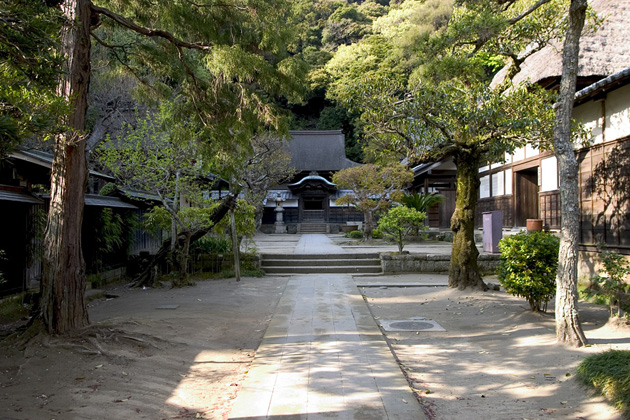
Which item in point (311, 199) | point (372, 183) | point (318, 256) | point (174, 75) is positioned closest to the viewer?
point (174, 75)

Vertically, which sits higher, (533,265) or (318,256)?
(533,265)

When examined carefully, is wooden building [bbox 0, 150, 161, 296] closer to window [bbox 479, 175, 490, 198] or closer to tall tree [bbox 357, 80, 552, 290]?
tall tree [bbox 357, 80, 552, 290]

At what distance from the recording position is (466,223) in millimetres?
9258

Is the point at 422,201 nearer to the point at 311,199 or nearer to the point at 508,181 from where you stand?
the point at 508,181

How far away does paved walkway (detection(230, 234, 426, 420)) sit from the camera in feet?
12.4

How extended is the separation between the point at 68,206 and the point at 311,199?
27517mm

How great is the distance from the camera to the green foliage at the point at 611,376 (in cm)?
363

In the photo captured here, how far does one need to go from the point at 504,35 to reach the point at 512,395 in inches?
258

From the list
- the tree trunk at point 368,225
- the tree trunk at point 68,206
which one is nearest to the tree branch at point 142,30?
the tree trunk at point 68,206

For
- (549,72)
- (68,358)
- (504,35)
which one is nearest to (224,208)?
(68,358)

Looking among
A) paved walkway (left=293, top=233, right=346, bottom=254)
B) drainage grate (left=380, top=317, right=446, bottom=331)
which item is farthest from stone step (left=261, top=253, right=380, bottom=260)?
drainage grate (left=380, top=317, right=446, bottom=331)

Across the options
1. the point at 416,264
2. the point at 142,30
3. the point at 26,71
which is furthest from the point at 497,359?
the point at 416,264

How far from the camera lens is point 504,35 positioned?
812cm

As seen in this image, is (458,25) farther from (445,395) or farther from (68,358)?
(68,358)
